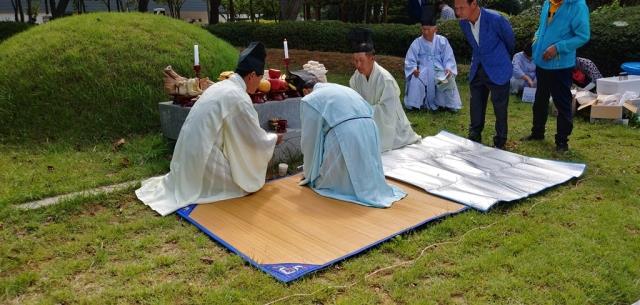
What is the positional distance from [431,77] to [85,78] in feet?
17.5

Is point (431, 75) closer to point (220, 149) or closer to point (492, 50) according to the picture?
point (492, 50)

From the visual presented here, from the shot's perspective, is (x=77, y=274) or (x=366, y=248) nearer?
(x=77, y=274)

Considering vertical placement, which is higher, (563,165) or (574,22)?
(574,22)

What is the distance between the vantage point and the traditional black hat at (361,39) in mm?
5562

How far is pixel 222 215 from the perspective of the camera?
439 centimetres

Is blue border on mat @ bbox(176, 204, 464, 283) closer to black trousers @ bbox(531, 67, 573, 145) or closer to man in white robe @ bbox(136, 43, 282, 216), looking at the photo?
man in white robe @ bbox(136, 43, 282, 216)

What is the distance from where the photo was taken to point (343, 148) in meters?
4.70

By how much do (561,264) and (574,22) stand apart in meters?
3.61

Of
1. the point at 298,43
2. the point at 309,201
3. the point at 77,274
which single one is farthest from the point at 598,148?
the point at 298,43

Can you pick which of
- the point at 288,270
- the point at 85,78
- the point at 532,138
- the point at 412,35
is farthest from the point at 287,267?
Result: the point at 412,35

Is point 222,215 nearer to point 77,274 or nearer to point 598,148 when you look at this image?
point 77,274

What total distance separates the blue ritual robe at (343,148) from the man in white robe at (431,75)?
398cm

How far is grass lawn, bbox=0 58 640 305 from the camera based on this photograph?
3.16m

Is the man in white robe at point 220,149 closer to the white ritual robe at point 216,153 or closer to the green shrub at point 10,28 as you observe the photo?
the white ritual robe at point 216,153
